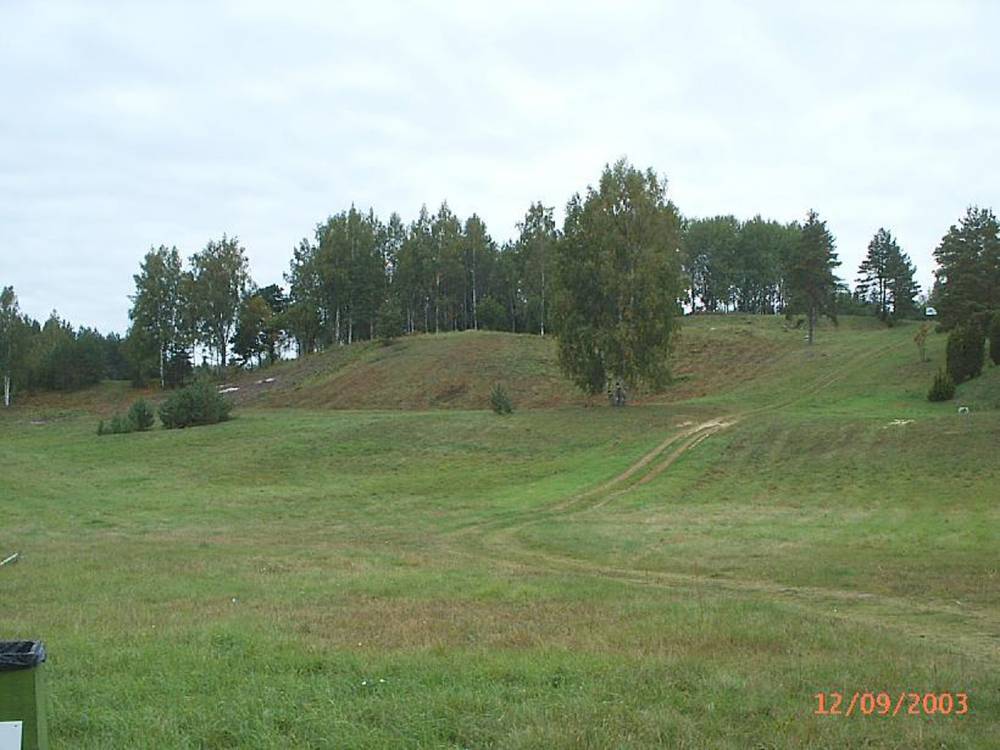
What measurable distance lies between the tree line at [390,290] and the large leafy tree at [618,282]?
16951 mm

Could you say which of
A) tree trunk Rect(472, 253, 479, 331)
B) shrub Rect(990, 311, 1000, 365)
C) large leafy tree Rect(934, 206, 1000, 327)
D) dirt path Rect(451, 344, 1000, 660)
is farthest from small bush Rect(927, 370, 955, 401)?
tree trunk Rect(472, 253, 479, 331)

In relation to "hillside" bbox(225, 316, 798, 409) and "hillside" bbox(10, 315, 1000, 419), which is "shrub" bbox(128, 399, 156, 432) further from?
"hillside" bbox(225, 316, 798, 409)

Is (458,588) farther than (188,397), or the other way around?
(188,397)

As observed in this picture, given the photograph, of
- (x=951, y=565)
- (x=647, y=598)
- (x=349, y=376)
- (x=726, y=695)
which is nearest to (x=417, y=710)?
(x=726, y=695)

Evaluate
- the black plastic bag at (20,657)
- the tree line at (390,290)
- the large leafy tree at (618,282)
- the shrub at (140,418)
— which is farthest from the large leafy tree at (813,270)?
the black plastic bag at (20,657)

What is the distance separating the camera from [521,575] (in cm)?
1678

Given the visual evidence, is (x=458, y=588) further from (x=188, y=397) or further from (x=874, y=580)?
(x=188, y=397)

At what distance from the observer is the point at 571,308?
5250 cm

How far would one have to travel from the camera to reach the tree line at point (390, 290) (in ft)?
267

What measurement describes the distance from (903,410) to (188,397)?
147 feet

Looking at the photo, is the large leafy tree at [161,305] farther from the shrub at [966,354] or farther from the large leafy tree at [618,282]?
the shrub at [966,354]

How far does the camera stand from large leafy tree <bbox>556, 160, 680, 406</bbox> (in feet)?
166

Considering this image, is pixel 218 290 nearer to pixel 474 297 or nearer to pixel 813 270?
pixel 474 297
